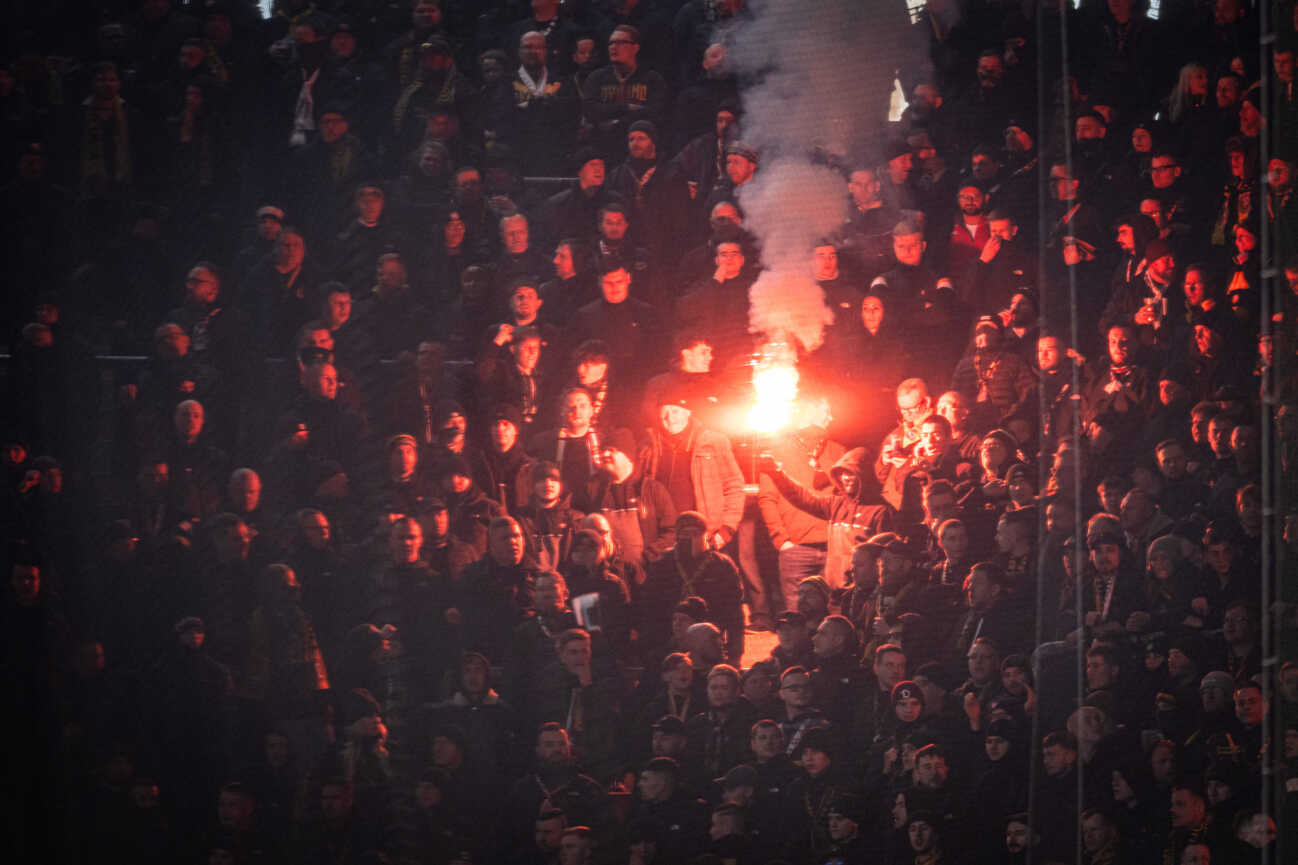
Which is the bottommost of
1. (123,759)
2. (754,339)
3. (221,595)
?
(123,759)

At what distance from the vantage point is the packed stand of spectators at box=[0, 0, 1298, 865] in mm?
4012

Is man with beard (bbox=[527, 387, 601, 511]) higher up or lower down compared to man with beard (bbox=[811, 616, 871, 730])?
higher up

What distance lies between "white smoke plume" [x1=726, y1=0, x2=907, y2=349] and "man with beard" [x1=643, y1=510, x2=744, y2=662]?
0.80 metres

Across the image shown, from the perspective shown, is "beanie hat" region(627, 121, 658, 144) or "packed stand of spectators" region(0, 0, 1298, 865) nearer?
"packed stand of spectators" region(0, 0, 1298, 865)

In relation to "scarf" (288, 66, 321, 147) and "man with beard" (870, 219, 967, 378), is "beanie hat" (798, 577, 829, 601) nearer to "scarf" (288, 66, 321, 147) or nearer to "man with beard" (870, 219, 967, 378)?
"man with beard" (870, 219, 967, 378)

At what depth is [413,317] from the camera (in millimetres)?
4148

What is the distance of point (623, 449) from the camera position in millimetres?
4223

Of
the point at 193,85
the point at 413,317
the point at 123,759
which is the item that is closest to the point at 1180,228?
the point at 413,317

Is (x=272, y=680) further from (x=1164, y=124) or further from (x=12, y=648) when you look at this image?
(x=1164, y=124)

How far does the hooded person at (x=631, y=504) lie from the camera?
422cm

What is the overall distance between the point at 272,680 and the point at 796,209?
2.47m

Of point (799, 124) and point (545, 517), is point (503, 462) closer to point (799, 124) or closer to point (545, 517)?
point (545, 517)

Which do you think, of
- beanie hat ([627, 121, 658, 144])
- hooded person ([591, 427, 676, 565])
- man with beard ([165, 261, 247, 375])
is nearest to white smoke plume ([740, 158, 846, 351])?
beanie hat ([627, 121, 658, 144])

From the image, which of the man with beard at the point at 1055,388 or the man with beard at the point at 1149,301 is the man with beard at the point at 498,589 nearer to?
the man with beard at the point at 1055,388
